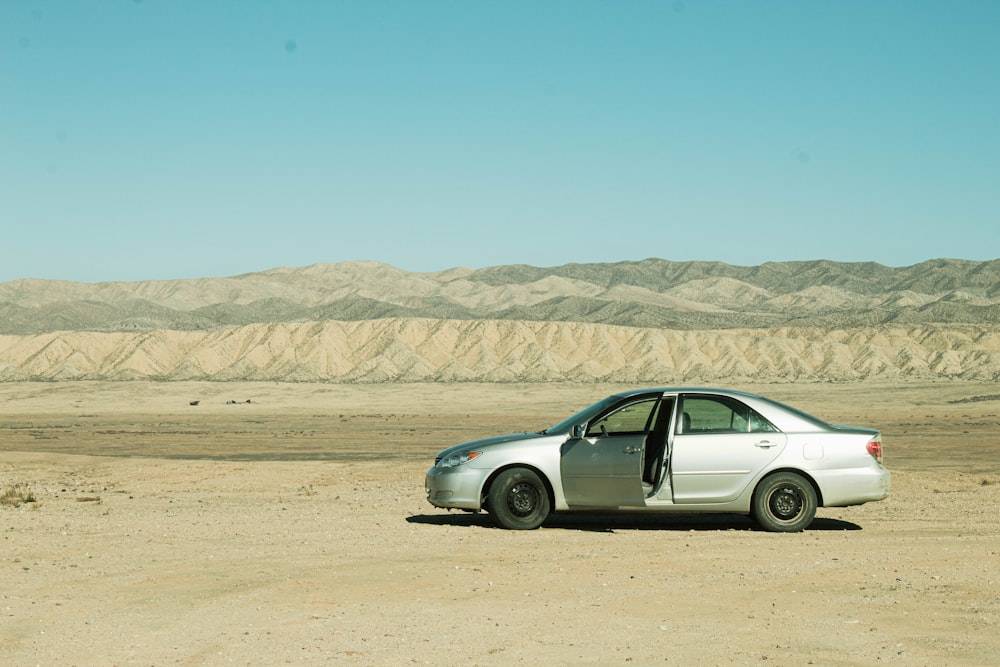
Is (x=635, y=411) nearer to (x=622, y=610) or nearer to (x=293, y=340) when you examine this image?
(x=622, y=610)

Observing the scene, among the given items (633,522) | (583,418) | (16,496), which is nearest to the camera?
(583,418)

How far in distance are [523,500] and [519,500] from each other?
0.15 ft

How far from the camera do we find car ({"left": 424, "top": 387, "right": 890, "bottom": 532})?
1250cm

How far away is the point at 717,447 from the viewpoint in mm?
12594

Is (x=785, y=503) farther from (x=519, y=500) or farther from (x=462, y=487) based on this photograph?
(x=462, y=487)

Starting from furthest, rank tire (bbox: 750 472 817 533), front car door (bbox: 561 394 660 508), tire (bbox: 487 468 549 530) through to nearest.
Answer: tire (bbox: 487 468 549 530) → tire (bbox: 750 472 817 533) → front car door (bbox: 561 394 660 508)

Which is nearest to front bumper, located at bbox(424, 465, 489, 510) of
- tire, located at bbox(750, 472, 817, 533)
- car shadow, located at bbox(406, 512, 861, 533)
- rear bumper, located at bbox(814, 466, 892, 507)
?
car shadow, located at bbox(406, 512, 861, 533)

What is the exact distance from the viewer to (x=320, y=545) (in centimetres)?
1191

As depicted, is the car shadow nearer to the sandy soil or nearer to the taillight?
the sandy soil

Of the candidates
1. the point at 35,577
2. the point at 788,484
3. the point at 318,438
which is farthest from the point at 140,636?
the point at 318,438

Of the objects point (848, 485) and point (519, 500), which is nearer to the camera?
point (848, 485)

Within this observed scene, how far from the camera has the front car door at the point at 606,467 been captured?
1241cm

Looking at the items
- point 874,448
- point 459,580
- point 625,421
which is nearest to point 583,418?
point 625,421

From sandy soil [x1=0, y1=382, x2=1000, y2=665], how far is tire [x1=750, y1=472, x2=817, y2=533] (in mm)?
295
